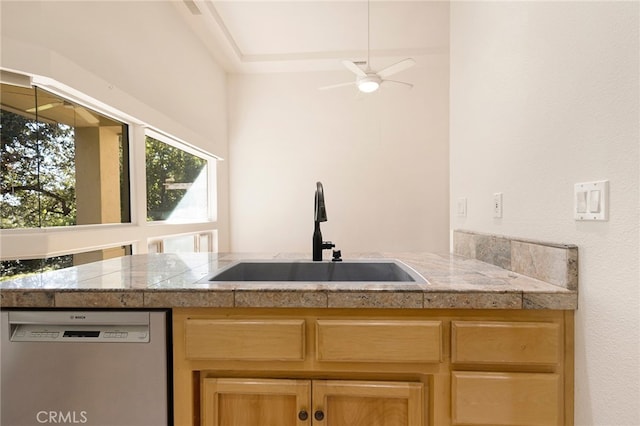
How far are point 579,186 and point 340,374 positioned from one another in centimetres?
82

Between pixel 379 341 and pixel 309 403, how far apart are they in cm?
27

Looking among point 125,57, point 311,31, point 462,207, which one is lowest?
point 462,207

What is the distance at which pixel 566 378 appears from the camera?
80 cm

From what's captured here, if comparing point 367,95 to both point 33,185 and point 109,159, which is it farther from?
point 33,185

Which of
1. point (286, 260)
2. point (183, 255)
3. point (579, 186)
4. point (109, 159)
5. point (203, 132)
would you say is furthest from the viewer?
point (203, 132)

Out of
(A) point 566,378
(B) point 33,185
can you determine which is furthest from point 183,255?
(A) point 566,378

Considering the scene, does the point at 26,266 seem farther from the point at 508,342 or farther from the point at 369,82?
the point at 369,82

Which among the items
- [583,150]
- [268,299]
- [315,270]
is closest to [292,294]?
[268,299]

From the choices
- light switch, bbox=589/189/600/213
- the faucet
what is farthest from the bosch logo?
light switch, bbox=589/189/600/213

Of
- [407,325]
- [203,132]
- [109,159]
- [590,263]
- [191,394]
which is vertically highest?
[203,132]

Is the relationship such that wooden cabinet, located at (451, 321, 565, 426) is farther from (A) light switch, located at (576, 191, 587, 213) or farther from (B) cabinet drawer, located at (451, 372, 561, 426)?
(A) light switch, located at (576, 191, 587, 213)

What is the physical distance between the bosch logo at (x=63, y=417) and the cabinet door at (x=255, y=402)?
0.33 metres

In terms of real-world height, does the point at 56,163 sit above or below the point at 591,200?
above

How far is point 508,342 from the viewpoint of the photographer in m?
0.79
